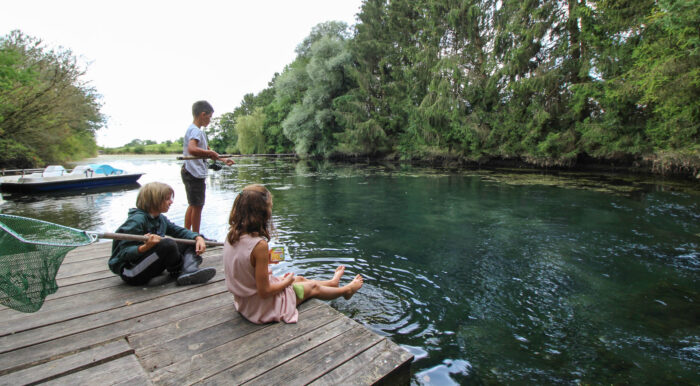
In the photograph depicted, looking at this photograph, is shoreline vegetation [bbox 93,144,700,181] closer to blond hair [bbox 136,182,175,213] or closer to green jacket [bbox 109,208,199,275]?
blond hair [bbox 136,182,175,213]

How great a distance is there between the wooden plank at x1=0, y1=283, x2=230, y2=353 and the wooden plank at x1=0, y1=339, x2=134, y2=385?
406 mm

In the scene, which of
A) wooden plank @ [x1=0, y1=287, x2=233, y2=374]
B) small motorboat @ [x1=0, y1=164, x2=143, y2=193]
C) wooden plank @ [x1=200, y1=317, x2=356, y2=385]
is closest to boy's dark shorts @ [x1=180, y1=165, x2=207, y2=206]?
wooden plank @ [x1=0, y1=287, x2=233, y2=374]

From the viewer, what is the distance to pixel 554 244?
20.2ft

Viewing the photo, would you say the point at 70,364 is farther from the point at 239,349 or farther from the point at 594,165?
the point at 594,165

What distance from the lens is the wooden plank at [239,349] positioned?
6.63ft

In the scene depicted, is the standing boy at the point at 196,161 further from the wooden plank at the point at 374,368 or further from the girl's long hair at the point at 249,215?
the wooden plank at the point at 374,368

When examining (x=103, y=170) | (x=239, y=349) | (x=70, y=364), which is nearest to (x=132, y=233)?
(x=70, y=364)

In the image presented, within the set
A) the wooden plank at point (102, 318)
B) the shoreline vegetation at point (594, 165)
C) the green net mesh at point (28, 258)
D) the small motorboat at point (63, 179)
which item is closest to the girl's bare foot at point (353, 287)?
the wooden plank at point (102, 318)

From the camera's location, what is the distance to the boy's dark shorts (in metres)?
4.86

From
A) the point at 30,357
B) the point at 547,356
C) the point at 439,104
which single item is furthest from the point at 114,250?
the point at 439,104

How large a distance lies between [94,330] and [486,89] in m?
26.4

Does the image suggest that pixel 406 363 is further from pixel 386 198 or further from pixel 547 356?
pixel 386 198

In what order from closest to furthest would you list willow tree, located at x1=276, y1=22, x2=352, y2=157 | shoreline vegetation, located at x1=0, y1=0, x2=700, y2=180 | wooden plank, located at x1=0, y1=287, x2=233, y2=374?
wooden plank, located at x1=0, y1=287, x2=233, y2=374 → shoreline vegetation, located at x1=0, y1=0, x2=700, y2=180 → willow tree, located at x1=276, y1=22, x2=352, y2=157

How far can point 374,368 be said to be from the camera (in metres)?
2.12
